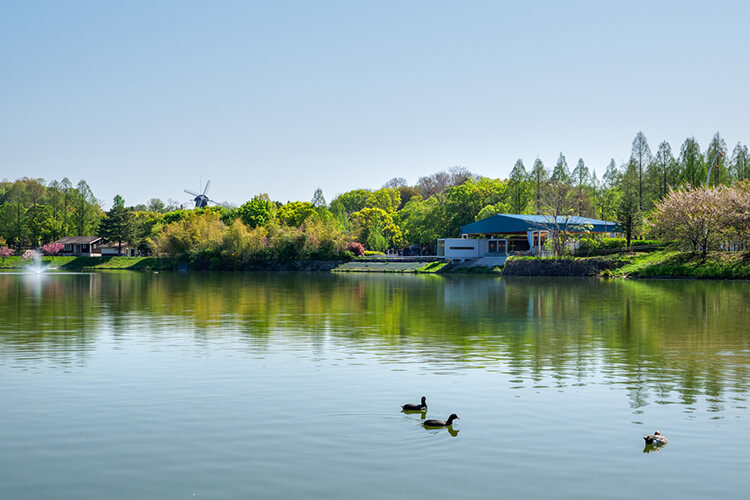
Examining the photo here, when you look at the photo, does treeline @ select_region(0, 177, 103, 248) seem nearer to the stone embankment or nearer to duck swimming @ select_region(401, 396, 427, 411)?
the stone embankment

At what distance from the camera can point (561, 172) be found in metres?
108

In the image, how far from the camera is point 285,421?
36.9 ft

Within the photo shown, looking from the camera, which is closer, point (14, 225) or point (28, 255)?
point (28, 255)

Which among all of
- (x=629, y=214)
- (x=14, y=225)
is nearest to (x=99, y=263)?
(x=14, y=225)

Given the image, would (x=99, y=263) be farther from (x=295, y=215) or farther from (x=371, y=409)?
(x=371, y=409)

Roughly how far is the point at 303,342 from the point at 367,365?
4675 millimetres

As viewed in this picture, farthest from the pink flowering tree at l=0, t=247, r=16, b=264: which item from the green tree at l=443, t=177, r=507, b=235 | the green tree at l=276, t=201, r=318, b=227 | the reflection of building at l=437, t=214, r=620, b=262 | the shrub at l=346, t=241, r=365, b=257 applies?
the reflection of building at l=437, t=214, r=620, b=262

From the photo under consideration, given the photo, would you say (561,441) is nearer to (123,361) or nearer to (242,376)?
(242,376)

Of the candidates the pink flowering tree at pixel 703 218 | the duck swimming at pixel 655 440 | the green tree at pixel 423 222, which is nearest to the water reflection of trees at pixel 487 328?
the duck swimming at pixel 655 440

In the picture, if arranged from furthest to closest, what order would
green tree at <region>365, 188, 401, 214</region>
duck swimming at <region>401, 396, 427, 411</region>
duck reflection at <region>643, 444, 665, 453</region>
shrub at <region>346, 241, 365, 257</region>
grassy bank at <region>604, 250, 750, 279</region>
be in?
green tree at <region>365, 188, 401, 214</region>, shrub at <region>346, 241, 365, 257</region>, grassy bank at <region>604, 250, 750, 279</region>, duck swimming at <region>401, 396, 427, 411</region>, duck reflection at <region>643, 444, 665, 453</region>

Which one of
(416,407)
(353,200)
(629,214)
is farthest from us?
(353,200)

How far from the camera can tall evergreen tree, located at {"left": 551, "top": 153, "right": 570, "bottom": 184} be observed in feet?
352

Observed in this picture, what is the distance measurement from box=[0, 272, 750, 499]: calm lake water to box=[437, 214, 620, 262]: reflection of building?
58.7 metres

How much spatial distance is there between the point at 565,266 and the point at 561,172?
40.2 metres
